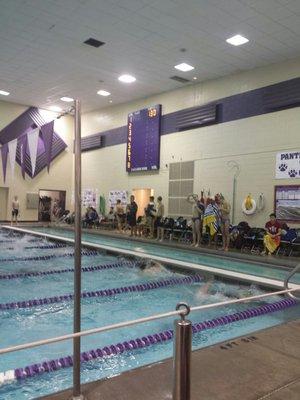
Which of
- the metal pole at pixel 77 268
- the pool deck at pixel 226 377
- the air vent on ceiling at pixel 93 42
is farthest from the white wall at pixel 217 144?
the metal pole at pixel 77 268

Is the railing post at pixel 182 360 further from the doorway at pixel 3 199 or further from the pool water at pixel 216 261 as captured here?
the doorway at pixel 3 199

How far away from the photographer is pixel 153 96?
15.3 m

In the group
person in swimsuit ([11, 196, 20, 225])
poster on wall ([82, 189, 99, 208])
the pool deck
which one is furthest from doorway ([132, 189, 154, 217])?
the pool deck

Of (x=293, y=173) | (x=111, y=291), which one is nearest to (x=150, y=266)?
(x=111, y=291)

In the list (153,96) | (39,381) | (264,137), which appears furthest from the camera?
(153,96)

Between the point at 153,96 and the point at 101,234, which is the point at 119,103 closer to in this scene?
the point at 153,96

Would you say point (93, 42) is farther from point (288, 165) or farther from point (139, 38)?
point (288, 165)

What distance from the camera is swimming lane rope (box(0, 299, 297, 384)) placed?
116 inches

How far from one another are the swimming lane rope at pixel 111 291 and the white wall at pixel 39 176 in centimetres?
1345

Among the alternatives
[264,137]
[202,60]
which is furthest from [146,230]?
[202,60]

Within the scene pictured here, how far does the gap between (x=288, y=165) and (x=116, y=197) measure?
27.8 ft

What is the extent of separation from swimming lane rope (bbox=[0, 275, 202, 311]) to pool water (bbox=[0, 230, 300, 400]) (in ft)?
0.24

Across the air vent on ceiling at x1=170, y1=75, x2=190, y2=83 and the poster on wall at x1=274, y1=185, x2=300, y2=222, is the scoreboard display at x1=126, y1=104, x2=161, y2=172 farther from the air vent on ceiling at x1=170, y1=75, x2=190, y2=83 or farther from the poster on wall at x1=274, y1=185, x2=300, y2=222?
the poster on wall at x1=274, y1=185, x2=300, y2=222

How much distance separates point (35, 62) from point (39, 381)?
11.7 metres
